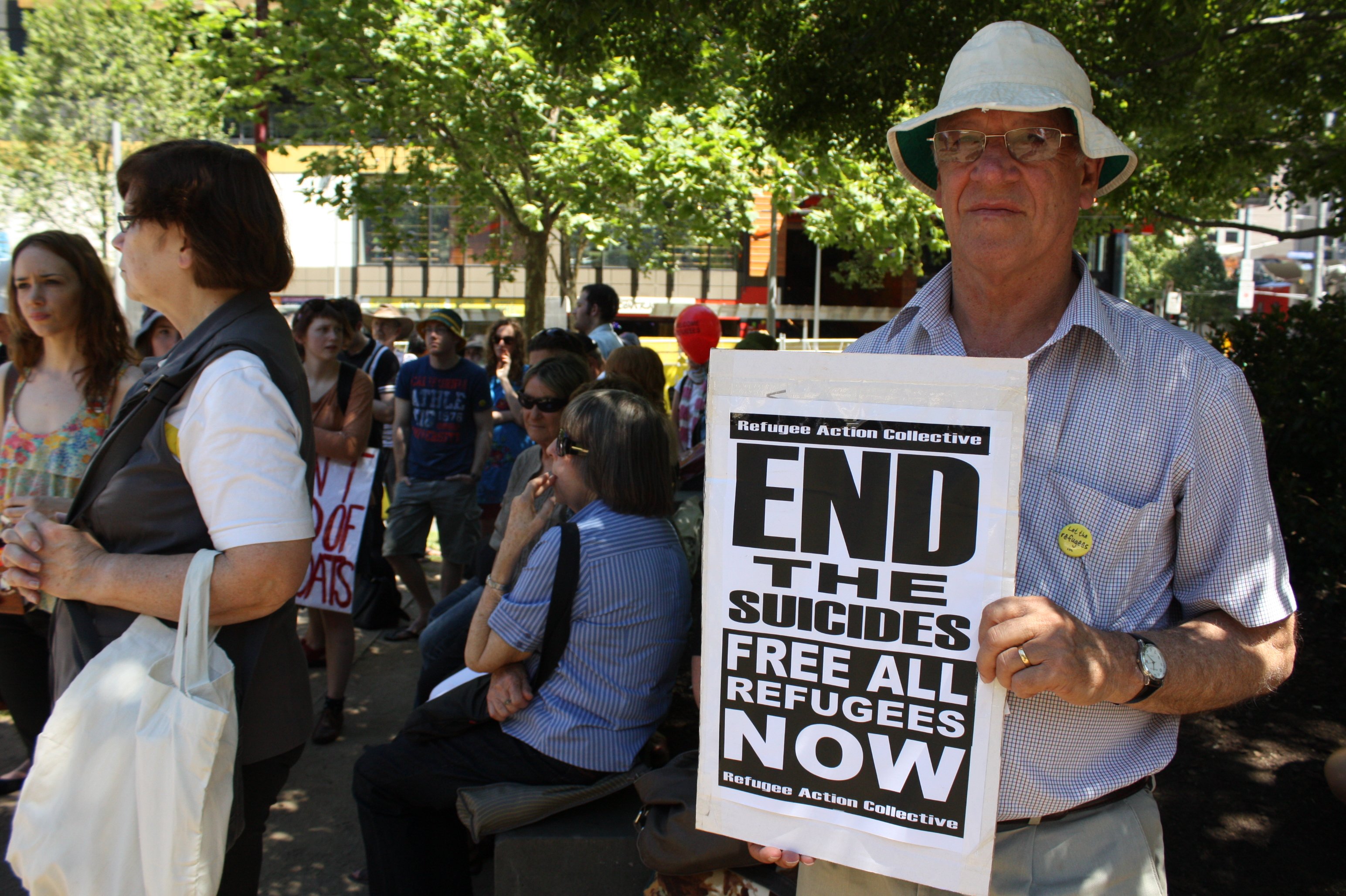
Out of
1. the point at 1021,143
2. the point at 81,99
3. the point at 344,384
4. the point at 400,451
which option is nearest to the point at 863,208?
the point at 400,451

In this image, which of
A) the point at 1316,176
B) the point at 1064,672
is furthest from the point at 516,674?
the point at 1316,176

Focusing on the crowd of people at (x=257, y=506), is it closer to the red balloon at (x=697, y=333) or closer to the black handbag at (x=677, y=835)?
the black handbag at (x=677, y=835)

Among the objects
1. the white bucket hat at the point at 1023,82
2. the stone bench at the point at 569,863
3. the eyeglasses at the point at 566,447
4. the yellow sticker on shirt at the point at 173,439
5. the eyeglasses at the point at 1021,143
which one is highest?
the white bucket hat at the point at 1023,82

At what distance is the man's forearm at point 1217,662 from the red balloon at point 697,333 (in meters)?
5.76

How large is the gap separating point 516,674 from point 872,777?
5.48ft

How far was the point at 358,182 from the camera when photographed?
1326cm

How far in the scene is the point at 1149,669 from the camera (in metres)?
1.46

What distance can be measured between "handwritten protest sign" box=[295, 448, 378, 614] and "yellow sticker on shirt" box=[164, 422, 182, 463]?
2770mm

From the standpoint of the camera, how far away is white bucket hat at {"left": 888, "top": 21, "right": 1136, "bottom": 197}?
1638 millimetres

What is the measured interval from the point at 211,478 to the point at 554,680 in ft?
4.32

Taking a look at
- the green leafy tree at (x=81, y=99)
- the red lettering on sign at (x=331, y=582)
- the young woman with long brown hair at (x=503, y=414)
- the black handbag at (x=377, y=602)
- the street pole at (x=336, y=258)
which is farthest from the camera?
the street pole at (x=336, y=258)

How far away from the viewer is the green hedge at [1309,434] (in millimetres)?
4672

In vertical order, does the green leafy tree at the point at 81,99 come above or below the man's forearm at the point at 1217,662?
above

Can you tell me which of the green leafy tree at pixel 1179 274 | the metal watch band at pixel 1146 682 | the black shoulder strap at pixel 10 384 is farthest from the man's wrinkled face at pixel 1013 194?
the green leafy tree at pixel 1179 274
